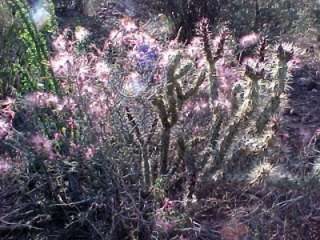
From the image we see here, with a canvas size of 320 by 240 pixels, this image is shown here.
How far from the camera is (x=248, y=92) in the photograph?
315 cm

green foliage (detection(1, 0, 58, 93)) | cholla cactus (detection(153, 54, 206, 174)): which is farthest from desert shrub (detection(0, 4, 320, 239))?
green foliage (detection(1, 0, 58, 93))

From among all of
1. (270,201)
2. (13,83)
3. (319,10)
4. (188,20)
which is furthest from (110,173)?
(319,10)

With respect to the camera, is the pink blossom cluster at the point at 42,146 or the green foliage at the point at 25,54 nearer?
the pink blossom cluster at the point at 42,146

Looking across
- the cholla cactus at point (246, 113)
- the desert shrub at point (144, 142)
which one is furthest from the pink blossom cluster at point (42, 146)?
the cholla cactus at point (246, 113)

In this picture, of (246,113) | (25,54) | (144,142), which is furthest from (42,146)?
(25,54)

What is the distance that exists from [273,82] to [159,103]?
656mm

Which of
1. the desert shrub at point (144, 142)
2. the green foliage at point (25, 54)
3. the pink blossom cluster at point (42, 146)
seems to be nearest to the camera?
the pink blossom cluster at point (42, 146)

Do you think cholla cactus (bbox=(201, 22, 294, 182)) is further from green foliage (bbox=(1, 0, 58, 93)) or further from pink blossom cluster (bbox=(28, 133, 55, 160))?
green foliage (bbox=(1, 0, 58, 93))

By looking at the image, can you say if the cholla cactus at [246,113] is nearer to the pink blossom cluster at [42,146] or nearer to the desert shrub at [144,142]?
the desert shrub at [144,142]

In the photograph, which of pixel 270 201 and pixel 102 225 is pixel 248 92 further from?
pixel 102 225

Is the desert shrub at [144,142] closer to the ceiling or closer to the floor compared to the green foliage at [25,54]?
closer to the floor

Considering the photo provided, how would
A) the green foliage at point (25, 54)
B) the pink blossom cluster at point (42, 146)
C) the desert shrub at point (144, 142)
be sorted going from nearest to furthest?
the pink blossom cluster at point (42, 146), the desert shrub at point (144, 142), the green foliage at point (25, 54)

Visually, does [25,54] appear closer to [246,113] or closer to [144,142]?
[144,142]

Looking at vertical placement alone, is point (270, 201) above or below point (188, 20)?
below
